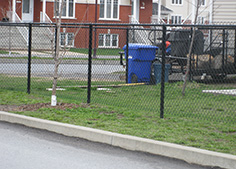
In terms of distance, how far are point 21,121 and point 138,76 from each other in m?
5.95

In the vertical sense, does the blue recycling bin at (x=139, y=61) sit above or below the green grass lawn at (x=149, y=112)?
above

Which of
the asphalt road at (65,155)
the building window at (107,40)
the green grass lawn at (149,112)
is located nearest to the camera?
the asphalt road at (65,155)

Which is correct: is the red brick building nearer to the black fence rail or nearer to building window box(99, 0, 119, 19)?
building window box(99, 0, 119, 19)

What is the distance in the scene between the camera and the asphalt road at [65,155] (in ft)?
20.8

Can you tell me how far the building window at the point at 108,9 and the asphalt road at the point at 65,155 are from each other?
1444 inches

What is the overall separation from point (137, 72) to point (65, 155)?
25.9 ft

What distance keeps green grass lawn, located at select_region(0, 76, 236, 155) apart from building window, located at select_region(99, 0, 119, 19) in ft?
99.7

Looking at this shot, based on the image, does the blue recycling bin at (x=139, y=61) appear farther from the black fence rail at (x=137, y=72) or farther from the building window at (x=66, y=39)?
the building window at (x=66, y=39)

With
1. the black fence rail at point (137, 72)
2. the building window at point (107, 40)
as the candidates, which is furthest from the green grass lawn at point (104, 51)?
the building window at point (107, 40)

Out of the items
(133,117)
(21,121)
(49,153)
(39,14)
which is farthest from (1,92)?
(39,14)

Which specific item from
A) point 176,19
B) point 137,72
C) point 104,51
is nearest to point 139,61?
point 137,72

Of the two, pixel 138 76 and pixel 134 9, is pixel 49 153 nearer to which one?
pixel 138 76

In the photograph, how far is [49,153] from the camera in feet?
22.9

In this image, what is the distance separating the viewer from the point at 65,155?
6.88m
